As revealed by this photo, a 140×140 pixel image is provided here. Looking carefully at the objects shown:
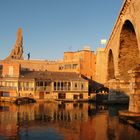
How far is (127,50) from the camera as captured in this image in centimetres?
5238

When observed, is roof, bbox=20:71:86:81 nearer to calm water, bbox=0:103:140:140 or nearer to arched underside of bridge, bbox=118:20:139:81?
arched underside of bridge, bbox=118:20:139:81

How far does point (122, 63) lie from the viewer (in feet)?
178

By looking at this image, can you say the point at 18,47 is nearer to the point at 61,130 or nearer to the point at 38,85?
the point at 38,85

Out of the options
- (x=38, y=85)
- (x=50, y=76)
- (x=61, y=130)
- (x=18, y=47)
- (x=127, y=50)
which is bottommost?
(x=61, y=130)

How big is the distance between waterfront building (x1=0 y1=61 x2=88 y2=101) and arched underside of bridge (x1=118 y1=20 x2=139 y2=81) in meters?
12.7

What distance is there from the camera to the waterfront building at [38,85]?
2349 inches

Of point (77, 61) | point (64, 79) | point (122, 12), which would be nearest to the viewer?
point (122, 12)

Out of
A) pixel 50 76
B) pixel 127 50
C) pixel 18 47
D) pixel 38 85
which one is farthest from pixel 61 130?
pixel 18 47

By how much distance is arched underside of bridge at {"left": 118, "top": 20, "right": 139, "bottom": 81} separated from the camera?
48928mm

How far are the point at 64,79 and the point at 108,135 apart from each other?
40.2 meters

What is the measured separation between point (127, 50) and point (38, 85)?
2025 centimetres

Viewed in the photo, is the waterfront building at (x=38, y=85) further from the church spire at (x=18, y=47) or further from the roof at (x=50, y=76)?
the church spire at (x=18, y=47)

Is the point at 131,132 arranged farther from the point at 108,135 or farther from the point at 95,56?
the point at 95,56

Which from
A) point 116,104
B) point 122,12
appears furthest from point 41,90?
point 122,12
